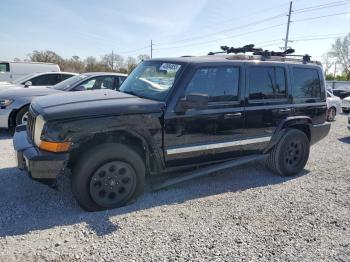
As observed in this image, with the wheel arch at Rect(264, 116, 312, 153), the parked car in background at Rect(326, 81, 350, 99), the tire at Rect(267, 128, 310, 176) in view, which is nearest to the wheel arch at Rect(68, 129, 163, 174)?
the wheel arch at Rect(264, 116, 312, 153)

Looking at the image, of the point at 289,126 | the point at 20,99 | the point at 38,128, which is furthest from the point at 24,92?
the point at 289,126

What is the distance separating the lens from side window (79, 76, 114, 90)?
27.3 ft

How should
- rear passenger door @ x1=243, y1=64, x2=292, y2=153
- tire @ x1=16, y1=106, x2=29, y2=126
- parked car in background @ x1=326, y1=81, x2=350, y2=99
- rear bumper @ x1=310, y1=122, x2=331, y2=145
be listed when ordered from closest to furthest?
rear passenger door @ x1=243, y1=64, x2=292, y2=153 → rear bumper @ x1=310, y1=122, x2=331, y2=145 → tire @ x1=16, y1=106, x2=29, y2=126 → parked car in background @ x1=326, y1=81, x2=350, y2=99

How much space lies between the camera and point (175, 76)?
432cm

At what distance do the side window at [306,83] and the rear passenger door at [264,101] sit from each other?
25 cm

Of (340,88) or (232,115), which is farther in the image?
(340,88)

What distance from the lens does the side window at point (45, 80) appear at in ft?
32.5

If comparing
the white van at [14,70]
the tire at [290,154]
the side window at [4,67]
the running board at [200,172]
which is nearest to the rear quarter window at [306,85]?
the tire at [290,154]

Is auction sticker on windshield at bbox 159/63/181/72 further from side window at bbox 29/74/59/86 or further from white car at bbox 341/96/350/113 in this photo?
white car at bbox 341/96/350/113

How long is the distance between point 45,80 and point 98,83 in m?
2.56

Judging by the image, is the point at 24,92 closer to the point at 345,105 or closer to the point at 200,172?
the point at 200,172

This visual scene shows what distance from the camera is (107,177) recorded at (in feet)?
12.7

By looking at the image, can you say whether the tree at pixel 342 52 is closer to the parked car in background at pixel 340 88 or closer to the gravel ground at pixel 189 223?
the parked car in background at pixel 340 88

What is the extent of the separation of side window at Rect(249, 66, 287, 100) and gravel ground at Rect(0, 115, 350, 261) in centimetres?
140
